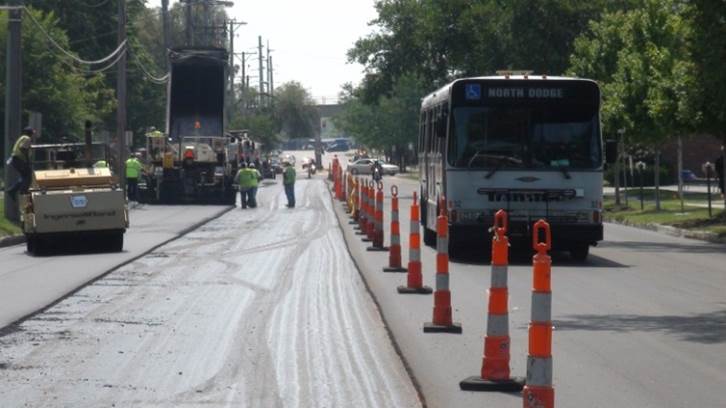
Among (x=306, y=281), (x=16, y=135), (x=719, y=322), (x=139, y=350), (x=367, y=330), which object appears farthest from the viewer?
(x=16, y=135)

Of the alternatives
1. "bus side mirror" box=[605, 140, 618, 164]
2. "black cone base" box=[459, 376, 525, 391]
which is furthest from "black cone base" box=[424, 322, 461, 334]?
"bus side mirror" box=[605, 140, 618, 164]

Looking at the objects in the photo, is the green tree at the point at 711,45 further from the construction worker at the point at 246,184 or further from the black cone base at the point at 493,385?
the construction worker at the point at 246,184

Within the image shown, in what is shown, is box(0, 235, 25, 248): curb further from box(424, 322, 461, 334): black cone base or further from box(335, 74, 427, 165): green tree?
box(335, 74, 427, 165): green tree

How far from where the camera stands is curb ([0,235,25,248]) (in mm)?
28752

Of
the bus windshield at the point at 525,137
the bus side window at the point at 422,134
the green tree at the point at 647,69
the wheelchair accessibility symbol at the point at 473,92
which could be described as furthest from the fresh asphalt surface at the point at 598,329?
the green tree at the point at 647,69

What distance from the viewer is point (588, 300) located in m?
16.6

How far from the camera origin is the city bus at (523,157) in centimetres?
2225

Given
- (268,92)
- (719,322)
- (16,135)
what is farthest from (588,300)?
(268,92)

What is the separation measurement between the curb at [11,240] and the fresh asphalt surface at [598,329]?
882 centimetres

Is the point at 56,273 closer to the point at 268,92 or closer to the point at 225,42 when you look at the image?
the point at 225,42

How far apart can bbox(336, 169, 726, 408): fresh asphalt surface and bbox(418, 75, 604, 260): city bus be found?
2.50 ft

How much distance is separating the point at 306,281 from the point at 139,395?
9.26m

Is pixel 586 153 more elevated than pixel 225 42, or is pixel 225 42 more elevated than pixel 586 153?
pixel 225 42

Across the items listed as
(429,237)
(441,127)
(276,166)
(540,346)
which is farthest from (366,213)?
(276,166)
